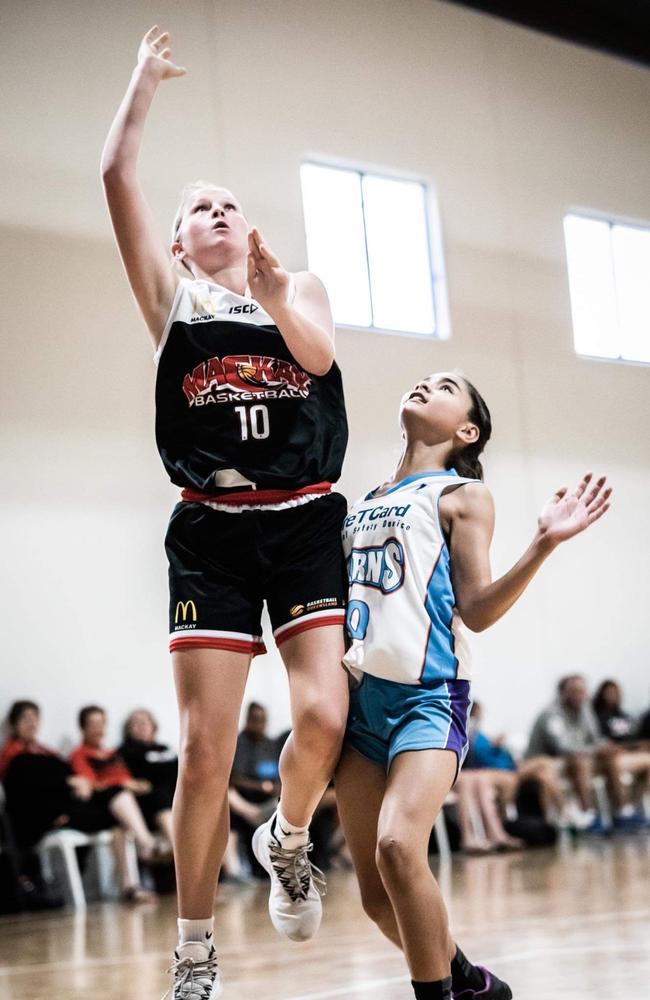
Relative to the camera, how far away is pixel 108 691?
8.38 m

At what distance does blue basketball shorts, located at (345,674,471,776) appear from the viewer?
2.48 m

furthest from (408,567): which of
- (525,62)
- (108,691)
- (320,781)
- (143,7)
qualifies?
(525,62)

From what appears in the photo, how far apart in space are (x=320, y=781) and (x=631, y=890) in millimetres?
3167

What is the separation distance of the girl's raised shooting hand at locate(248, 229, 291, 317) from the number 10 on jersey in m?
0.25

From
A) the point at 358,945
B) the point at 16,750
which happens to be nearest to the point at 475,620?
the point at 358,945

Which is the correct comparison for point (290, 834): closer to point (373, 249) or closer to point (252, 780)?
point (252, 780)

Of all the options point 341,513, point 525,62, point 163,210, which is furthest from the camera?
point 525,62

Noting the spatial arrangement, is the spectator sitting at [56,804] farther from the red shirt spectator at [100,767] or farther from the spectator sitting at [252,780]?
the spectator sitting at [252,780]

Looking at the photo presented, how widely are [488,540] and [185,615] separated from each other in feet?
2.15

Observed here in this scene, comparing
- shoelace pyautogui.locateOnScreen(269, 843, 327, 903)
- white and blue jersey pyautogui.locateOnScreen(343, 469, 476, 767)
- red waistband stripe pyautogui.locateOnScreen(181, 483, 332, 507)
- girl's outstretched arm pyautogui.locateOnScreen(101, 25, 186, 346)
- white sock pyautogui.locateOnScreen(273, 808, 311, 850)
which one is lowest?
shoelace pyautogui.locateOnScreen(269, 843, 327, 903)

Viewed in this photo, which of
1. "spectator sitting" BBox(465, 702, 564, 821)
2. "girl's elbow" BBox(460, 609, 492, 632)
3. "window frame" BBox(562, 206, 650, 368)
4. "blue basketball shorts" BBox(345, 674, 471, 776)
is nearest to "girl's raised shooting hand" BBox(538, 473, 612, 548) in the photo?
"girl's elbow" BBox(460, 609, 492, 632)

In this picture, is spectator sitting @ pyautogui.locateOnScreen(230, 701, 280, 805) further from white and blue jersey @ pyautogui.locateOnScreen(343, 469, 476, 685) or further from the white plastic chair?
white and blue jersey @ pyautogui.locateOnScreen(343, 469, 476, 685)

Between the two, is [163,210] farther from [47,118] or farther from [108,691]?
[108,691]

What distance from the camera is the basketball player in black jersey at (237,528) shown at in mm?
2580
